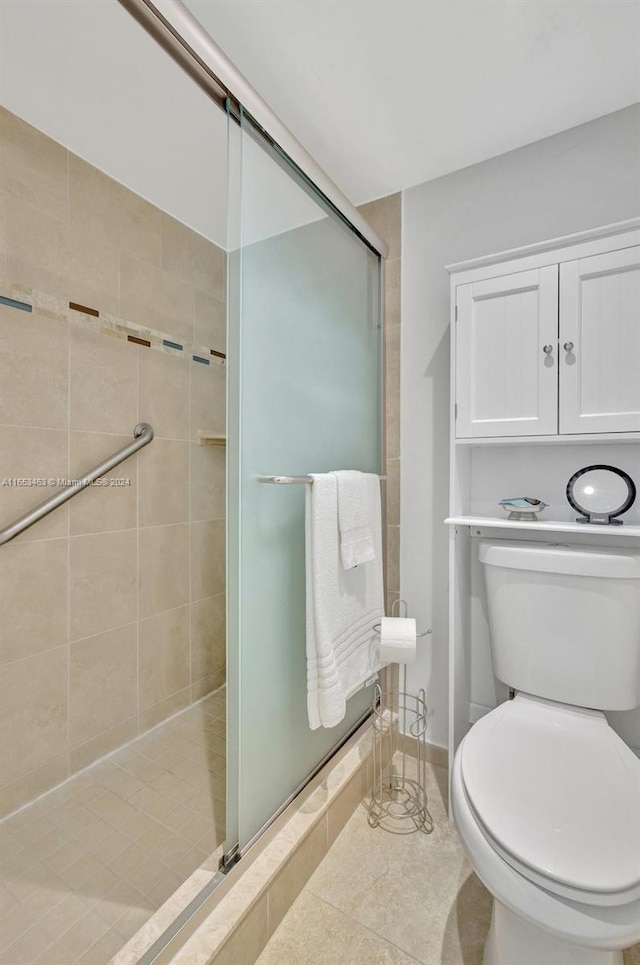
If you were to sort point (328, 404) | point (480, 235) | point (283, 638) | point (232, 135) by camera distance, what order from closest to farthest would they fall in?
point (232, 135) < point (283, 638) < point (328, 404) < point (480, 235)

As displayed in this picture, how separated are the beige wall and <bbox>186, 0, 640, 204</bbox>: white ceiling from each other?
0.22 m

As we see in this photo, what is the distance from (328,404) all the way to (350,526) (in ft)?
1.31

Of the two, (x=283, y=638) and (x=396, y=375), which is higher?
(x=396, y=375)

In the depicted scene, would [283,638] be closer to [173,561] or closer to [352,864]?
[352,864]

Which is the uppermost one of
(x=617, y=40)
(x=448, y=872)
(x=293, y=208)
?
(x=617, y=40)

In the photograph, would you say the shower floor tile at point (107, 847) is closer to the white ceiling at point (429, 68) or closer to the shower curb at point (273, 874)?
the shower curb at point (273, 874)

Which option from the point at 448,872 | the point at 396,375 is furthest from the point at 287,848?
the point at 396,375

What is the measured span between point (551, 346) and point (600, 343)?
0.39 ft

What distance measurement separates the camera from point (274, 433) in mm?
1177

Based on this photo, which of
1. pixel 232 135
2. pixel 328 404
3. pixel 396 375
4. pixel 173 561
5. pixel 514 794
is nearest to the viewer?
pixel 514 794

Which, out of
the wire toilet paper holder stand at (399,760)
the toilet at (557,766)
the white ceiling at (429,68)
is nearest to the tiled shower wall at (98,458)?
the white ceiling at (429,68)

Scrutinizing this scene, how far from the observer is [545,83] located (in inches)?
50.2

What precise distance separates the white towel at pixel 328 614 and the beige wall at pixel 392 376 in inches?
15.3

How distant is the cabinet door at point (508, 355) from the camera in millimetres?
1293
